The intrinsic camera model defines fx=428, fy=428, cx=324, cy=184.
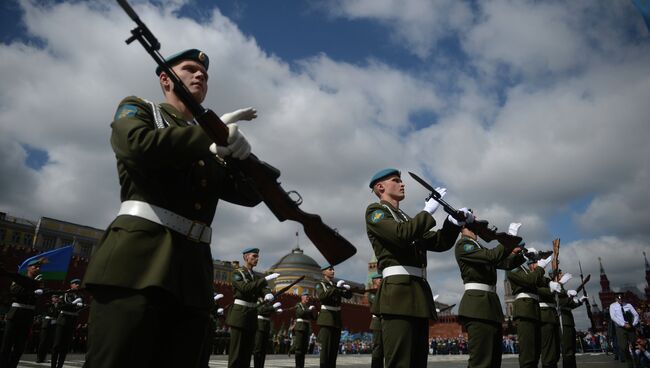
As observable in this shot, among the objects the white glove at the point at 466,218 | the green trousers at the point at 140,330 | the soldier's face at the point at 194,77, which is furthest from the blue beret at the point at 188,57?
the white glove at the point at 466,218

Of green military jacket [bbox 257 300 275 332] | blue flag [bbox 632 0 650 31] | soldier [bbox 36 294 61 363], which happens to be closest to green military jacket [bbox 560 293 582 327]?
green military jacket [bbox 257 300 275 332]

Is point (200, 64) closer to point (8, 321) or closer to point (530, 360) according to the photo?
point (530, 360)

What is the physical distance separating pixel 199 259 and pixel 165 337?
411mm

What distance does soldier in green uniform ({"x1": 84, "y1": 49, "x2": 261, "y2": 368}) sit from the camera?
74.5 inches

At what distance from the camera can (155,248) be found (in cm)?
208

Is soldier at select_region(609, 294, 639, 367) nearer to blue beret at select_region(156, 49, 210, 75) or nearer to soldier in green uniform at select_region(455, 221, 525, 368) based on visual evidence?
soldier in green uniform at select_region(455, 221, 525, 368)

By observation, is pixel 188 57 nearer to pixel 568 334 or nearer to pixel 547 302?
pixel 547 302

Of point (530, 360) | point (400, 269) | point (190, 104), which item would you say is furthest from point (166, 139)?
point (530, 360)

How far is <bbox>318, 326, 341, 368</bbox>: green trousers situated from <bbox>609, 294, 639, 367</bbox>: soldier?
27.0 ft

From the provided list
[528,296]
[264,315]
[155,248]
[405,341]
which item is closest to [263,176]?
[155,248]

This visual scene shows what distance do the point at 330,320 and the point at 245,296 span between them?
3.00m

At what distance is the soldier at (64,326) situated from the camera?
10289mm

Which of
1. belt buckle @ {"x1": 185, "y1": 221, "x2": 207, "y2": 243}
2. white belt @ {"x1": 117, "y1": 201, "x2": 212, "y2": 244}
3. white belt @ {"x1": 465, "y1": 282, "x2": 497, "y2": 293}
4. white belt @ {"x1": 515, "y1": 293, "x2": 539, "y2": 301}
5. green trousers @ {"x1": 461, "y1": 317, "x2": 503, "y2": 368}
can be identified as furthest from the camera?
white belt @ {"x1": 515, "y1": 293, "x2": 539, "y2": 301}

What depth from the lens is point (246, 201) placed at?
2.84 m
